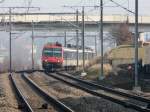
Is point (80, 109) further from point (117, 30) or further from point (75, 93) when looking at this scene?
point (117, 30)

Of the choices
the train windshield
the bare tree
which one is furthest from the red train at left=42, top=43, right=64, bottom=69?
the bare tree

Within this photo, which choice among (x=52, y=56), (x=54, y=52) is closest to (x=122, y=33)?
(x=54, y=52)

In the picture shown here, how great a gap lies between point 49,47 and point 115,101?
4437cm

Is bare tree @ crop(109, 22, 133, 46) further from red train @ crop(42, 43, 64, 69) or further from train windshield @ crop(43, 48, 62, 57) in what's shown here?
train windshield @ crop(43, 48, 62, 57)

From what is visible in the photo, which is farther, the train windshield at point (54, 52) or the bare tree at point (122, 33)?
the bare tree at point (122, 33)

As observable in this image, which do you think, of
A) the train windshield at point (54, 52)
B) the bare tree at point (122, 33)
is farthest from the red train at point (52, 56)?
the bare tree at point (122, 33)

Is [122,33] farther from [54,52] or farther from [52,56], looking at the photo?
[52,56]

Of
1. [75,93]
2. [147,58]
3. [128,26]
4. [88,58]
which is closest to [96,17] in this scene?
[128,26]

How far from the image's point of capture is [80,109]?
2089 cm

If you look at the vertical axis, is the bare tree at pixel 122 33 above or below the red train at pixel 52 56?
above

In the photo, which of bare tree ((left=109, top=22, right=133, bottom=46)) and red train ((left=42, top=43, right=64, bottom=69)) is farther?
bare tree ((left=109, top=22, right=133, bottom=46))

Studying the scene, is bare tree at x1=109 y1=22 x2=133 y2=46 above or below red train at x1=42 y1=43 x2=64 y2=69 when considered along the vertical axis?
above

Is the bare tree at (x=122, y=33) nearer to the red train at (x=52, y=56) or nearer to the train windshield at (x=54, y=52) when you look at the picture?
the red train at (x=52, y=56)

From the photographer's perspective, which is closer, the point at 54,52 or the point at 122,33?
the point at 54,52
